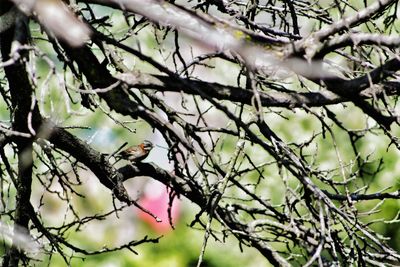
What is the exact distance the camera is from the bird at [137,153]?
357cm

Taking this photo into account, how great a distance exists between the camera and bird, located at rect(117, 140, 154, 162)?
141 inches

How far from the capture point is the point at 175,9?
257 cm

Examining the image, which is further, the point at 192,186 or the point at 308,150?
the point at 308,150

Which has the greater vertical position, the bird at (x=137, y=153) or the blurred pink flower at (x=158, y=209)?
the blurred pink flower at (x=158, y=209)

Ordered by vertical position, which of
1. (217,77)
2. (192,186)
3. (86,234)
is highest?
(217,77)

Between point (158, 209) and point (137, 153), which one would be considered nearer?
point (137, 153)

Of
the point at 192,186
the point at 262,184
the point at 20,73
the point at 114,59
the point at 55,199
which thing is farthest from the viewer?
the point at 55,199

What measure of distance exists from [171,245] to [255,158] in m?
1.64

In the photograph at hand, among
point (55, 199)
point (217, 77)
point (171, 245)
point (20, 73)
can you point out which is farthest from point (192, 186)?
point (55, 199)

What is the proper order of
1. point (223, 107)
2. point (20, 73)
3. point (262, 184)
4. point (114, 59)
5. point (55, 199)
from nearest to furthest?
1. point (223, 107)
2. point (20, 73)
3. point (114, 59)
4. point (262, 184)
5. point (55, 199)

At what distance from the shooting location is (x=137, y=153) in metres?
3.62

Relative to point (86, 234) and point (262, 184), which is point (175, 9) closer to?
point (262, 184)

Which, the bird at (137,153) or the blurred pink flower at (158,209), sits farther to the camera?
the blurred pink flower at (158,209)

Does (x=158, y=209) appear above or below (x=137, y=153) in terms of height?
above
